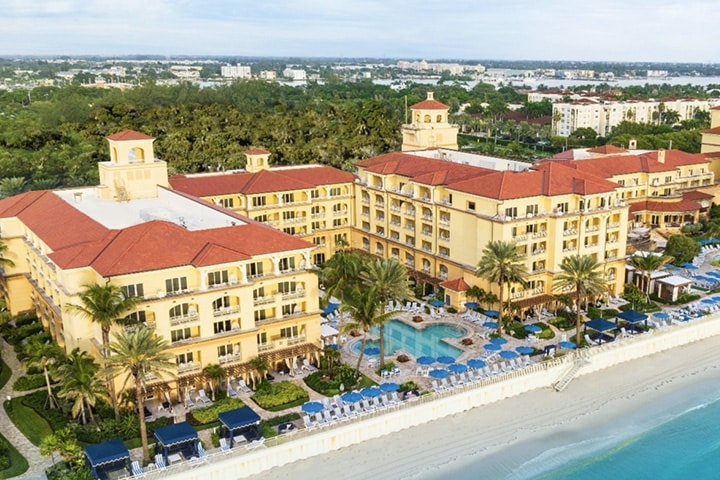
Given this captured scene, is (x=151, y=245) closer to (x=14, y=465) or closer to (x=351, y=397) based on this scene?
(x=14, y=465)

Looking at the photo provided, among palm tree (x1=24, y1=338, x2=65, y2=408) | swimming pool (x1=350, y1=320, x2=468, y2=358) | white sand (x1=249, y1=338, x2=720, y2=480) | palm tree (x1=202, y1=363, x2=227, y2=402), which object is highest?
palm tree (x1=24, y1=338, x2=65, y2=408)

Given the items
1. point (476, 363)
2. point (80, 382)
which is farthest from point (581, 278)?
point (80, 382)

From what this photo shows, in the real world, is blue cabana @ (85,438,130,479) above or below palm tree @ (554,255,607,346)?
below

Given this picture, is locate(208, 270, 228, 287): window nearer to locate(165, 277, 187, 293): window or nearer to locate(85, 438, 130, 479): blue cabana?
locate(165, 277, 187, 293): window

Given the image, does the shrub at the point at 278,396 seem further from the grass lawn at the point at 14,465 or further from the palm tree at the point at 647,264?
the palm tree at the point at 647,264

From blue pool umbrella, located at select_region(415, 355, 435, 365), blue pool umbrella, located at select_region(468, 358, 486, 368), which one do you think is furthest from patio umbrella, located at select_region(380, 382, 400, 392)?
blue pool umbrella, located at select_region(468, 358, 486, 368)

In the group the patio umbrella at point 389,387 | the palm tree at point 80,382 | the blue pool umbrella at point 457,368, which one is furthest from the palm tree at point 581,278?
the palm tree at point 80,382
